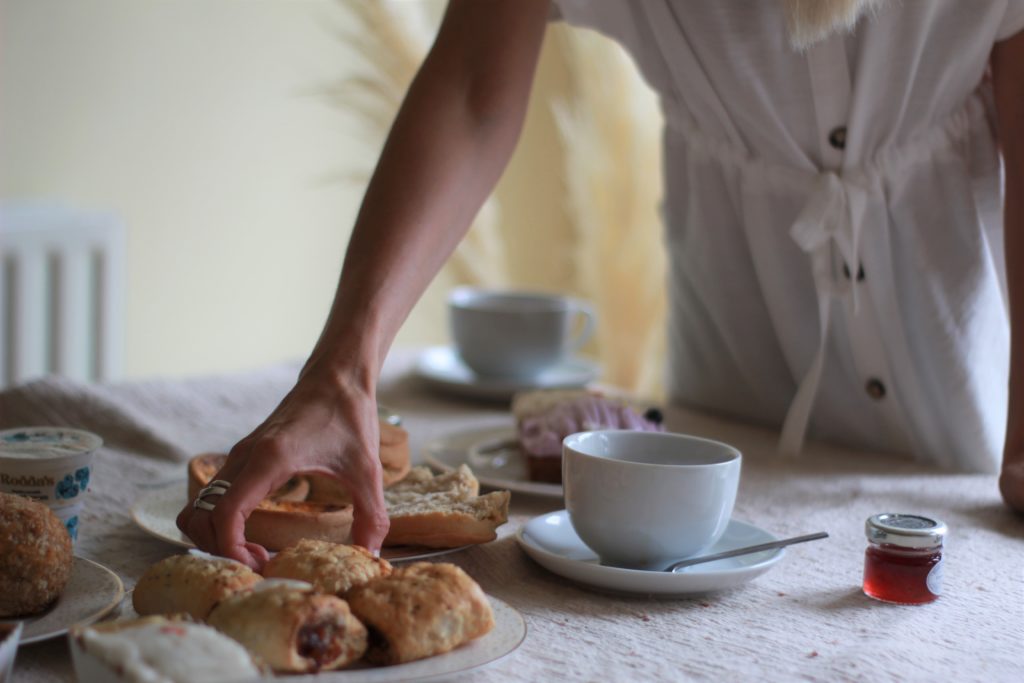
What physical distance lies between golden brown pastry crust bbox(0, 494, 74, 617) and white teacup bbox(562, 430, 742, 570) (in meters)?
0.33

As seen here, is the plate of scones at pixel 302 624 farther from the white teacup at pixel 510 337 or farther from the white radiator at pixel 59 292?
the white radiator at pixel 59 292

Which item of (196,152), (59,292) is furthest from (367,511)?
(196,152)

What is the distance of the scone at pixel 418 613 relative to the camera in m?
0.56

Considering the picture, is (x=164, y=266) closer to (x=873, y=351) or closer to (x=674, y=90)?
(x=674, y=90)

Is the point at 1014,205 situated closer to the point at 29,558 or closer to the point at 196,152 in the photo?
the point at 29,558

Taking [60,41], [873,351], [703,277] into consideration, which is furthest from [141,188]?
[873,351]

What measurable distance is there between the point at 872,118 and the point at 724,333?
342 mm

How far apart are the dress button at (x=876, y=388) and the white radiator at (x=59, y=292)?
1545mm

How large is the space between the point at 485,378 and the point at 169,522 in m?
0.70

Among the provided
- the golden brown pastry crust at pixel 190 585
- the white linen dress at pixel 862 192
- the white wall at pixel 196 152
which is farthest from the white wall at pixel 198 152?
the golden brown pastry crust at pixel 190 585

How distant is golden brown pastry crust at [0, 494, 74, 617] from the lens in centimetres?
60

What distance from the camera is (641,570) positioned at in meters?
0.72

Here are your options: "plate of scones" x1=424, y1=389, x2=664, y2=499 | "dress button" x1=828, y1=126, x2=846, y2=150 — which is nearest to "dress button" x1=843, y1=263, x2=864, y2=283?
"dress button" x1=828, y1=126, x2=846, y2=150

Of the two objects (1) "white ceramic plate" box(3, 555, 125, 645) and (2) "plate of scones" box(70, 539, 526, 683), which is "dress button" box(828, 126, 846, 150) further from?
(1) "white ceramic plate" box(3, 555, 125, 645)
